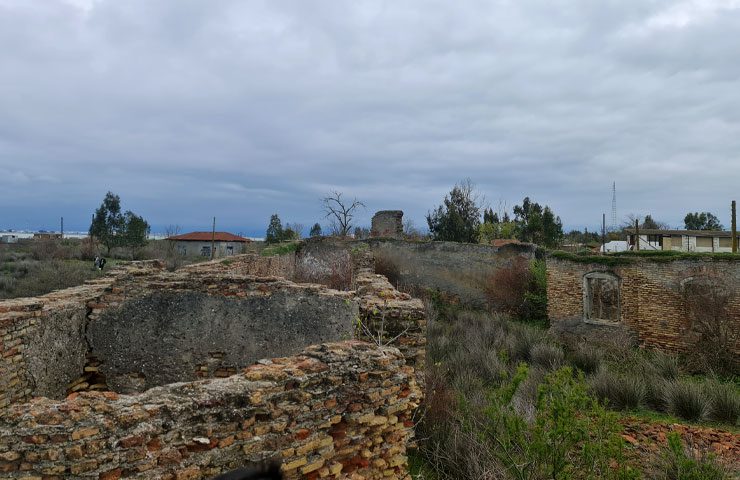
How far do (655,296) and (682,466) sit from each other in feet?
37.2

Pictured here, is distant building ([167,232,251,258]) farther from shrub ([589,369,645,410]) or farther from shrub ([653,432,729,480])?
shrub ([653,432,729,480])

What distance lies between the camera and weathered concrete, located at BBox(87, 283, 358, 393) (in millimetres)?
6926

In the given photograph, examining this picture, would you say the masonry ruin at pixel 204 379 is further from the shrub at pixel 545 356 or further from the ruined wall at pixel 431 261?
the ruined wall at pixel 431 261

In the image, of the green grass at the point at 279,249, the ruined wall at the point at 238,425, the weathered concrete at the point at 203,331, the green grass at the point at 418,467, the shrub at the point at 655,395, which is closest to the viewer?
the ruined wall at the point at 238,425

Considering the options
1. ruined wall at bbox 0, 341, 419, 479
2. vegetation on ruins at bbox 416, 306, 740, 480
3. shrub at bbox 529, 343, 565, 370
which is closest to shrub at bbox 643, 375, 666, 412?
vegetation on ruins at bbox 416, 306, 740, 480

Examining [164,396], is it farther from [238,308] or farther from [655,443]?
[655,443]

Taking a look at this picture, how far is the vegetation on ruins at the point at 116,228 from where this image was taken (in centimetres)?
3553

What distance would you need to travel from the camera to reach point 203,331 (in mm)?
7062

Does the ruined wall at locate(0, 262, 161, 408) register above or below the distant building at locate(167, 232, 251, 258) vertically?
below

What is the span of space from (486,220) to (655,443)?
35.2 meters

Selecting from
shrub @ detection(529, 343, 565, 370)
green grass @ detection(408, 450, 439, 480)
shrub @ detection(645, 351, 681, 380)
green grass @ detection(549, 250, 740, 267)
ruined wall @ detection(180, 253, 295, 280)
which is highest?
green grass @ detection(549, 250, 740, 267)

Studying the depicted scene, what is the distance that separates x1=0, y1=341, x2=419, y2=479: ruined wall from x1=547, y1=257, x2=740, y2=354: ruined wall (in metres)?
13.1

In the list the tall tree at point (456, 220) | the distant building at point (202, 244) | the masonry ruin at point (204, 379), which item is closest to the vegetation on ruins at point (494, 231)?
the tall tree at point (456, 220)

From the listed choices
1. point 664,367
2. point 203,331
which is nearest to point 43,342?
point 203,331
